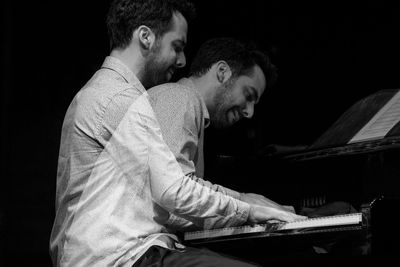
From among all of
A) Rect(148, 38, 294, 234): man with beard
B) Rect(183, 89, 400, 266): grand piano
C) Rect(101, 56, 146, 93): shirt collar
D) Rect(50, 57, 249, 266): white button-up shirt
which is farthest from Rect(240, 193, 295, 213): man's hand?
Rect(101, 56, 146, 93): shirt collar

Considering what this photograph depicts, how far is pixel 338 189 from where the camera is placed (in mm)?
2916

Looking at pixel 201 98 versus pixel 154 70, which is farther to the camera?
pixel 201 98

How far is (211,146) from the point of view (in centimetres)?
338

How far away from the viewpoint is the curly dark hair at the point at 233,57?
3262 millimetres

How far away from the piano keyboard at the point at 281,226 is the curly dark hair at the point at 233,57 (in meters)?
0.97

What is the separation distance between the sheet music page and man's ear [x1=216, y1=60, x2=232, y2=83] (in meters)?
0.63

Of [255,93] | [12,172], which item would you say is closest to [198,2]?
[255,93]

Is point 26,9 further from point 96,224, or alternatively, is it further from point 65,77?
point 96,224

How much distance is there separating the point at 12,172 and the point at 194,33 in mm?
1099

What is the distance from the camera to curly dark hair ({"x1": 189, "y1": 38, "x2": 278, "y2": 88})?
3.26 metres

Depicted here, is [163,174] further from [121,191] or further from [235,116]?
[235,116]

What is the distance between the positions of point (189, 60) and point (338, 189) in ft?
3.41

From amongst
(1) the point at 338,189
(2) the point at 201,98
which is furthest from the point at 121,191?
(1) the point at 338,189

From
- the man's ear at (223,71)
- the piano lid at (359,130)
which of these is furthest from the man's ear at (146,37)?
the piano lid at (359,130)
